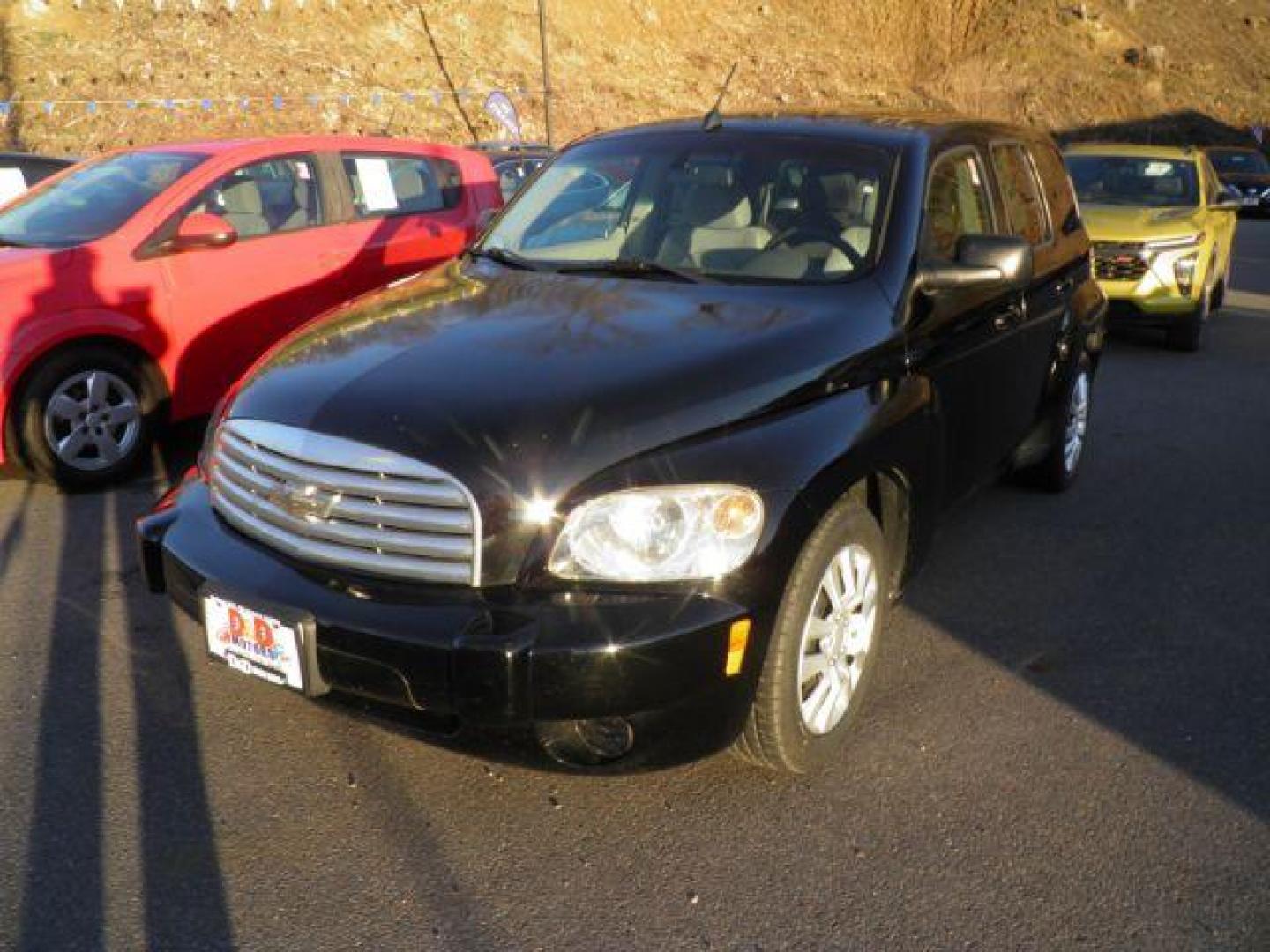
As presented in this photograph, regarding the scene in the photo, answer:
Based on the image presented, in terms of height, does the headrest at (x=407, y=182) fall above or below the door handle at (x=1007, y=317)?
above

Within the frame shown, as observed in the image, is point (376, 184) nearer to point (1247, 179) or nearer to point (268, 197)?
point (268, 197)

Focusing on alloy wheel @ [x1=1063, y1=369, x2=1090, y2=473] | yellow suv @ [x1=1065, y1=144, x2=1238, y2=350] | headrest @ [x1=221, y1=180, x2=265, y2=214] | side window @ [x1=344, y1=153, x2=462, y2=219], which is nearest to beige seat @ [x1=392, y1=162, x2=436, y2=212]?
side window @ [x1=344, y1=153, x2=462, y2=219]

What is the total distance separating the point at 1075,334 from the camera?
5258 mm

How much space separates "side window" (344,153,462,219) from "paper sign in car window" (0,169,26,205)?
4843mm

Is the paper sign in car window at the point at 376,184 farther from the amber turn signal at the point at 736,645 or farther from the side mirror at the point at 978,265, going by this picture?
the amber turn signal at the point at 736,645

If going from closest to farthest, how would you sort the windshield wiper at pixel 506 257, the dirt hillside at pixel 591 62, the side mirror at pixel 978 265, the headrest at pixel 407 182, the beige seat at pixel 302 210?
the side mirror at pixel 978 265 < the windshield wiper at pixel 506 257 < the beige seat at pixel 302 210 < the headrest at pixel 407 182 < the dirt hillside at pixel 591 62

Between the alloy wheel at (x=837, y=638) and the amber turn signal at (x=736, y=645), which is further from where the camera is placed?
the alloy wheel at (x=837, y=638)

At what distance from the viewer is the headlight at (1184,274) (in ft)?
30.8

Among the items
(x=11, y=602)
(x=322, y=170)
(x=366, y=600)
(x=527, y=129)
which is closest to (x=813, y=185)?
(x=366, y=600)

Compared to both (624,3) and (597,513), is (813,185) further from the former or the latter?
(624,3)

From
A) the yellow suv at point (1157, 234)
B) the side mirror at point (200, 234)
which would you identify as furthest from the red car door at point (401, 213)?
the yellow suv at point (1157, 234)

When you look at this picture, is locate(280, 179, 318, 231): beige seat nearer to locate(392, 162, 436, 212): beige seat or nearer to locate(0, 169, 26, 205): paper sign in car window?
locate(392, 162, 436, 212): beige seat

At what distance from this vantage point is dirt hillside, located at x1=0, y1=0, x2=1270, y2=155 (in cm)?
2708

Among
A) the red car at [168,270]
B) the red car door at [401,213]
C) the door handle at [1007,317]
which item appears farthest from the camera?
the red car door at [401,213]
